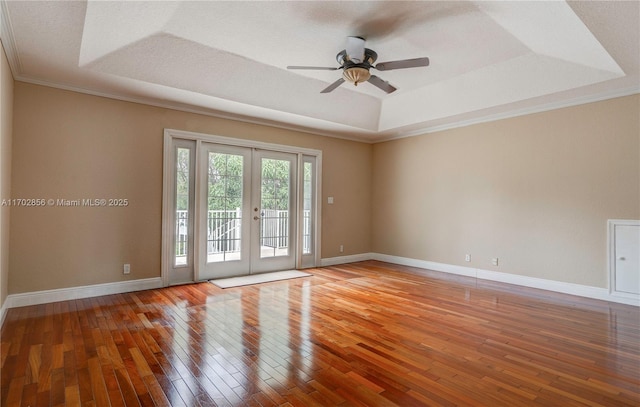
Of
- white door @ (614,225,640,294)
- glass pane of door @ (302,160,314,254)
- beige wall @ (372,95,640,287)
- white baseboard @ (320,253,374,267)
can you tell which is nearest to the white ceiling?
beige wall @ (372,95,640,287)

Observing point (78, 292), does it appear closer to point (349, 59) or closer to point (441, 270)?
point (349, 59)

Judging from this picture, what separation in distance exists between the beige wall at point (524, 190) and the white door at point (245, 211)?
2312 millimetres

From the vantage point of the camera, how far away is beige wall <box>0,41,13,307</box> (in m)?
3.20

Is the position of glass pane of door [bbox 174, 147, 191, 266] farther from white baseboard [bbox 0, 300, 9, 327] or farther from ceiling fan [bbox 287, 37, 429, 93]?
ceiling fan [bbox 287, 37, 429, 93]

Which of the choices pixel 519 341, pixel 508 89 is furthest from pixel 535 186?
pixel 519 341

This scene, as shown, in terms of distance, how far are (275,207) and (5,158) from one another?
3.61 metres

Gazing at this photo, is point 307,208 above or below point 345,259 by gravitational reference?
above

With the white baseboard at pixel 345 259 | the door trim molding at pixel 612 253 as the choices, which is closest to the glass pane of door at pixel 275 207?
the white baseboard at pixel 345 259

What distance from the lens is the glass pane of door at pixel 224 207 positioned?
5.31 m

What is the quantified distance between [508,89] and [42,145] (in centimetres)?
601

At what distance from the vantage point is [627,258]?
13.8 ft

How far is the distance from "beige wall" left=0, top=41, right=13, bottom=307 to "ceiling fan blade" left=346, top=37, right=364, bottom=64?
3.16m

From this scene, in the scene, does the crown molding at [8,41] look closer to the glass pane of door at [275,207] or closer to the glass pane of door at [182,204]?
the glass pane of door at [182,204]

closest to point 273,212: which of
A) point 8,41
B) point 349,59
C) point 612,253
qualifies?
point 349,59
